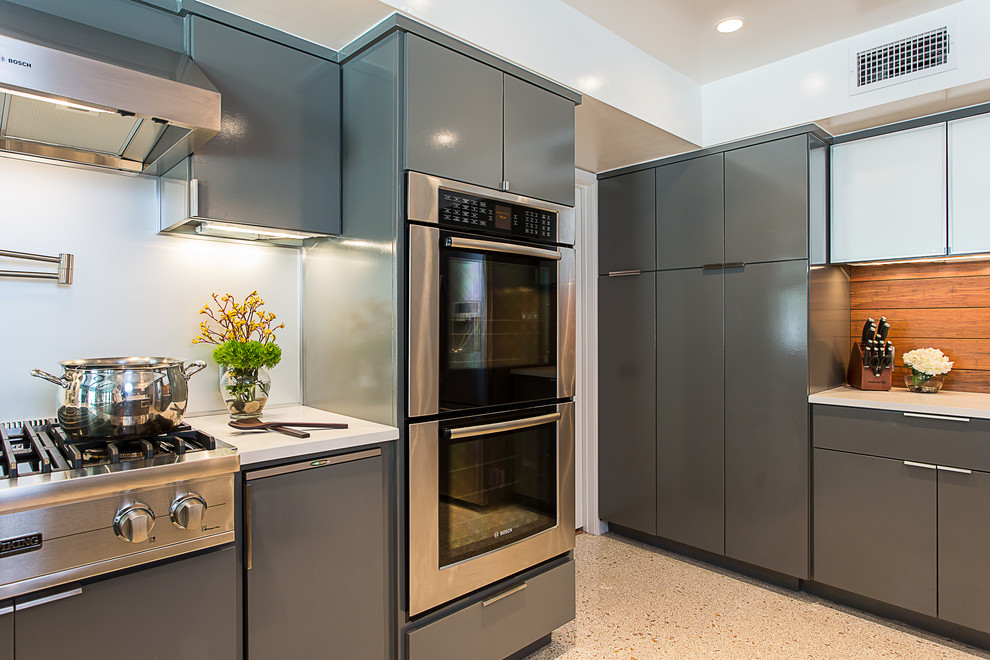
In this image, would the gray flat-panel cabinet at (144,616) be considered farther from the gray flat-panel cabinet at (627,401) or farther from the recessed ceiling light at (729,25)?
the recessed ceiling light at (729,25)

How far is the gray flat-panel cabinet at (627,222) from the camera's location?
3334 millimetres

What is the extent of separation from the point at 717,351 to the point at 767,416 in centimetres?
41

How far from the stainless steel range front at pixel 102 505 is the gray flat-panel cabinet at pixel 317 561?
13 centimetres

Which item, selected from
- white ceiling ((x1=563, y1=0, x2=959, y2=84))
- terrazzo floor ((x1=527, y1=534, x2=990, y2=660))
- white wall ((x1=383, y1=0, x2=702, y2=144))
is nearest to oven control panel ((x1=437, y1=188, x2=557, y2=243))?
white wall ((x1=383, y1=0, x2=702, y2=144))

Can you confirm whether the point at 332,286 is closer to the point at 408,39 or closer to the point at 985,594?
the point at 408,39

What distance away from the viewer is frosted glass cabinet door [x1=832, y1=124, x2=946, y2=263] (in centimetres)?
264

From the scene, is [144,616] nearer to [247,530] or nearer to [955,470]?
[247,530]

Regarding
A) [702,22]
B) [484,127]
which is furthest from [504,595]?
[702,22]

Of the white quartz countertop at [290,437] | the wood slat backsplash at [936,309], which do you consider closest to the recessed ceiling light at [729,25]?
the wood slat backsplash at [936,309]

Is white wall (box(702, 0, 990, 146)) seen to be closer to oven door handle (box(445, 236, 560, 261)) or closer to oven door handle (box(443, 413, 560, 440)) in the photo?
oven door handle (box(445, 236, 560, 261))

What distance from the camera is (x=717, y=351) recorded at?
306cm

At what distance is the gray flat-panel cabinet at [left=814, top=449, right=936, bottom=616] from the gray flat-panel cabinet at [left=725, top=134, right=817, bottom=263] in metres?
1.01

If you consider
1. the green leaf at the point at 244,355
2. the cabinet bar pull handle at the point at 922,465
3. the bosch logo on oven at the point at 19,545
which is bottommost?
the cabinet bar pull handle at the point at 922,465

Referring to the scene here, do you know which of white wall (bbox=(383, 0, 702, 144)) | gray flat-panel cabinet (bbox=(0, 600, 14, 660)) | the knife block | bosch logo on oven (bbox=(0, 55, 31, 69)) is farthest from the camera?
the knife block
